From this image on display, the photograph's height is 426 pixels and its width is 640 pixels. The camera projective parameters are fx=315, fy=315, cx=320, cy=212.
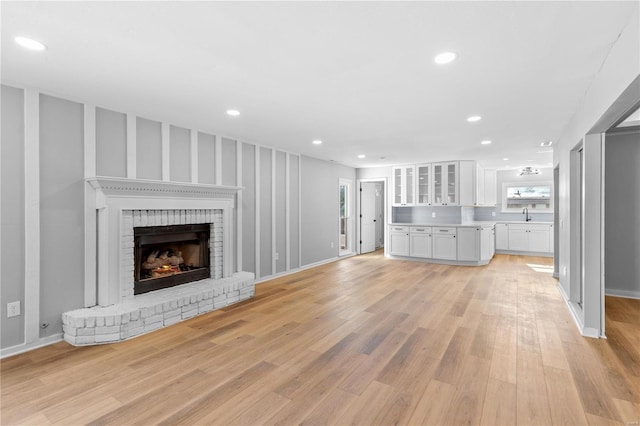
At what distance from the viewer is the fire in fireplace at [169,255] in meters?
3.78

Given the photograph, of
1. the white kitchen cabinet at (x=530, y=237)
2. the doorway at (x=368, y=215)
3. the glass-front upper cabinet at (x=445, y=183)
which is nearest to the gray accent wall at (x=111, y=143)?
the doorway at (x=368, y=215)

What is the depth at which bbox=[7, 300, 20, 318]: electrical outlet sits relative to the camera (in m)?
2.78

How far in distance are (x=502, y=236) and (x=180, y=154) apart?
8.23 m

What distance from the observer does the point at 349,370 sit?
2473 mm

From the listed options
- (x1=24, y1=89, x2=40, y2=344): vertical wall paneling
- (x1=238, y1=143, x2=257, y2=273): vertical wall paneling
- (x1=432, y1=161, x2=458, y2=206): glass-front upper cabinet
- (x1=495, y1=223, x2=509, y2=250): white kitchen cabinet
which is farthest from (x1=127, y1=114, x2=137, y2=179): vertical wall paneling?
(x1=495, y1=223, x2=509, y2=250): white kitchen cabinet

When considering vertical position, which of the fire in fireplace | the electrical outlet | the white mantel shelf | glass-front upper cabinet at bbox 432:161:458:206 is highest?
glass-front upper cabinet at bbox 432:161:458:206

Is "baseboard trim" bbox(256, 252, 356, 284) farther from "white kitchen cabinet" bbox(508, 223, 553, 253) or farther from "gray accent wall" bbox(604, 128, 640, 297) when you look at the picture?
"gray accent wall" bbox(604, 128, 640, 297)

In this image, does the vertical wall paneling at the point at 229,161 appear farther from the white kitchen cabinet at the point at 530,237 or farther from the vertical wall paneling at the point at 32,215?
the white kitchen cabinet at the point at 530,237

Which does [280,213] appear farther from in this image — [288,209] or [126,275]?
[126,275]

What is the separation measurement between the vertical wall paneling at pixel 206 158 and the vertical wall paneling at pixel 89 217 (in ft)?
4.36

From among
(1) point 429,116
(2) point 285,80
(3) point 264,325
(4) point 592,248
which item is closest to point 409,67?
(2) point 285,80

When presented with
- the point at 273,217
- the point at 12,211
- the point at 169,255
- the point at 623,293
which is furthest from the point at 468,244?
the point at 12,211

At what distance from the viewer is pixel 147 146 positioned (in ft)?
12.6

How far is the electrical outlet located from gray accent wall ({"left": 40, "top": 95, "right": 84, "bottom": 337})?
0.55 feet
